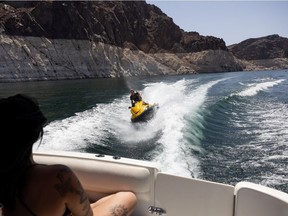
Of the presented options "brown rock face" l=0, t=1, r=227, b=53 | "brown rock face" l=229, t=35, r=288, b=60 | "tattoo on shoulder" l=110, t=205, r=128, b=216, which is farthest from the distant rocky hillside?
"brown rock face" l=229, t=35, r=288, b=60

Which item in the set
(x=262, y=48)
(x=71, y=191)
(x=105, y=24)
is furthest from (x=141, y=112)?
(x=262, y=48)

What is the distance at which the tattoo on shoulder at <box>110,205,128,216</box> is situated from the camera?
2.74 meters

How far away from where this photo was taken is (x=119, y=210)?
2814mm

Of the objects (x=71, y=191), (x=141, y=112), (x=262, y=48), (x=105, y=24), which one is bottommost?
(x=141, y=112)

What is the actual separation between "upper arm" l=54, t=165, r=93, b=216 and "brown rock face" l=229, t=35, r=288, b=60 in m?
166

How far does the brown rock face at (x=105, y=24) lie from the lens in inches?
2320

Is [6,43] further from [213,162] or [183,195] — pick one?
[183,195]

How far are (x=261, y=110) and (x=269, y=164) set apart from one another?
887 cm

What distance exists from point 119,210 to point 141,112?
1138 cm

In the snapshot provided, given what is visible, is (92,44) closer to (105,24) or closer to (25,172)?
(105,24)

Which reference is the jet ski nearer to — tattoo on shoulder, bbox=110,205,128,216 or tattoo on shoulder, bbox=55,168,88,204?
tattoo on shoulder, bbox=110,205,128,216

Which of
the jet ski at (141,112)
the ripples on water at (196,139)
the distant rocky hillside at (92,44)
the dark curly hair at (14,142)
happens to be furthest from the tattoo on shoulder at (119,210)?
the distant rocky hillside at (92,44)

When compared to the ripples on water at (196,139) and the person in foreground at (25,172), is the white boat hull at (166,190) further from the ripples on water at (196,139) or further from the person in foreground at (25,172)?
the ripples on water at (196,139)

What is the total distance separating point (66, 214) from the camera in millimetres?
1818
